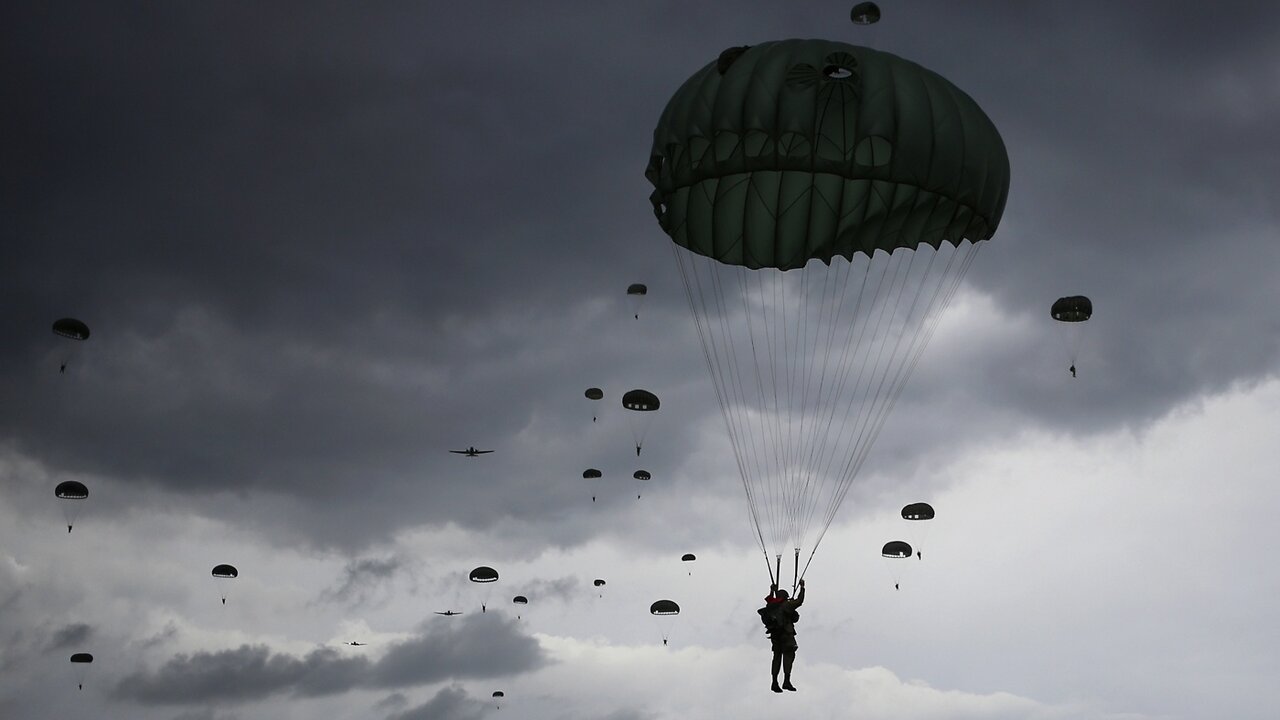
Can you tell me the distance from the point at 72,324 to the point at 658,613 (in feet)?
79.1

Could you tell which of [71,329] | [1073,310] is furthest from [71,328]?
[1073,310]

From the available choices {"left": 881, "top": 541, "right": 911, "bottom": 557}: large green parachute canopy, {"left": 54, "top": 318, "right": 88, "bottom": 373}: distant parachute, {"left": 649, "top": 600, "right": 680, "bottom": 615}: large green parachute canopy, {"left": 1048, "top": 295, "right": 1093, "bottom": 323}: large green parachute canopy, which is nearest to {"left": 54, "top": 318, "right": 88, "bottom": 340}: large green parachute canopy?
{"left": 54, "top": 318, "right": 88, "bottom": 373}: distant parachute

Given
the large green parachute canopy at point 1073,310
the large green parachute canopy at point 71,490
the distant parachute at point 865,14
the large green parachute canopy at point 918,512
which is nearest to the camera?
the distant parachute at point 865,14

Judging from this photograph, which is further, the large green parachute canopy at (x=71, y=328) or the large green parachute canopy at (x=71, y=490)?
the large green parachute canopy at (x=71, y=490)

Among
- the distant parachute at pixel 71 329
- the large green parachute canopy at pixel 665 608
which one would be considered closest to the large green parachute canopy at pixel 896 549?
the large green parachute canopy at pixel 665 608

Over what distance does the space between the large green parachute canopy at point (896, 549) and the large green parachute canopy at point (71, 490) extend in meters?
30.7

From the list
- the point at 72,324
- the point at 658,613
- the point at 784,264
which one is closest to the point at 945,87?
the point at 784,264

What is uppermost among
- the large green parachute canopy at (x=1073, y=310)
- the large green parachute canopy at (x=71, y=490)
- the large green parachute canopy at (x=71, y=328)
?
the large green parachute canopy at (x=71, y=328)

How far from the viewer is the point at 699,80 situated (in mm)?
25266

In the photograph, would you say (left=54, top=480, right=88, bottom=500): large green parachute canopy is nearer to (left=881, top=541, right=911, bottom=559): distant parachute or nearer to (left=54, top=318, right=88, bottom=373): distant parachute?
(left=54, top=318, right=88, bottom=373): distant parachute

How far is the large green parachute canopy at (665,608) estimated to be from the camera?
47.1m

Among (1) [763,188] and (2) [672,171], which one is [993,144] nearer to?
(1) [763,188]

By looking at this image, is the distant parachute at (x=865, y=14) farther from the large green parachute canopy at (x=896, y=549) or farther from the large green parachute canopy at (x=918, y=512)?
the large green parachute canopy at (x=896, y=549)

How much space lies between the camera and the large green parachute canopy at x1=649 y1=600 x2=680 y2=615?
1854 inches
